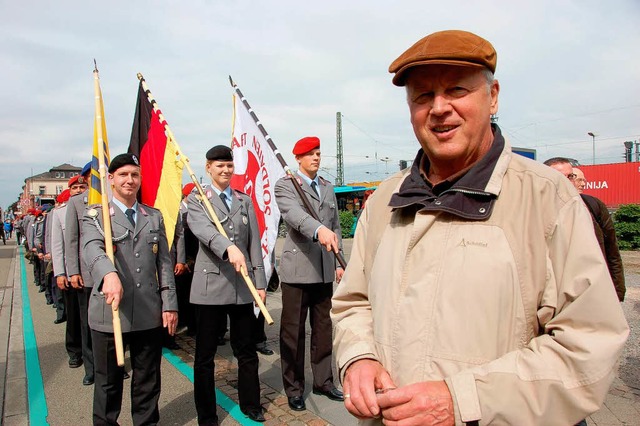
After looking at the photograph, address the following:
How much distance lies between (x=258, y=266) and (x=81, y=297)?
237 cm

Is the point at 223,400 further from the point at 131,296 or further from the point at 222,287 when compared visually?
the point at 131,296

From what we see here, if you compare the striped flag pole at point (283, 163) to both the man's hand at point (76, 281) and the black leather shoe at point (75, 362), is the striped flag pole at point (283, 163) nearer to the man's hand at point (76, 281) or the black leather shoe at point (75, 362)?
the man's hand at point (76, 281)

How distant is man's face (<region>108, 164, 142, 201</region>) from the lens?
11.7 ft

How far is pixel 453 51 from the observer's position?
1.41m

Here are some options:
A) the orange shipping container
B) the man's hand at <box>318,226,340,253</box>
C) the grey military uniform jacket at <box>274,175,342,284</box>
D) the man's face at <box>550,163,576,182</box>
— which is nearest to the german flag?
the grey military uniform jacket at <box>274,175,342,284</box>

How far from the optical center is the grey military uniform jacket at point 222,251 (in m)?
3.83

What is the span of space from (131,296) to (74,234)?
5.68 ft

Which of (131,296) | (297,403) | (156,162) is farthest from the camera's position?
(156,162)

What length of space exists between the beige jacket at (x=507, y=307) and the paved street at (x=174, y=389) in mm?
2658

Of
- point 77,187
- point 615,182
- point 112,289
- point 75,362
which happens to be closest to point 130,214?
point 112,289

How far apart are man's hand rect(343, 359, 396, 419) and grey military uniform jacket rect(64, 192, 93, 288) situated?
3990 millimetres

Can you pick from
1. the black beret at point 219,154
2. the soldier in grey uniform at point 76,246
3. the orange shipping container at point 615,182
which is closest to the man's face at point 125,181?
the black beret at point 219,154

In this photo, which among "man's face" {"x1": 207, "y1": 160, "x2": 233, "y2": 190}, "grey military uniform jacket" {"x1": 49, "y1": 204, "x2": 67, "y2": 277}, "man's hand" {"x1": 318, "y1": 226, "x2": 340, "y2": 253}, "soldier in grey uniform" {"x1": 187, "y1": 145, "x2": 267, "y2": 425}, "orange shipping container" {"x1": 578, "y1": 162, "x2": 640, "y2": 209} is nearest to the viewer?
"soldier in grey uniform" {"x1": 187, "y1": 145, "x2": 267, "y2": 425}

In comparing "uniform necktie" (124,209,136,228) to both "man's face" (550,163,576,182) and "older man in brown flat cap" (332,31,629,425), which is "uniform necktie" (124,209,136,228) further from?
"man's face" (550,163,576,182)
